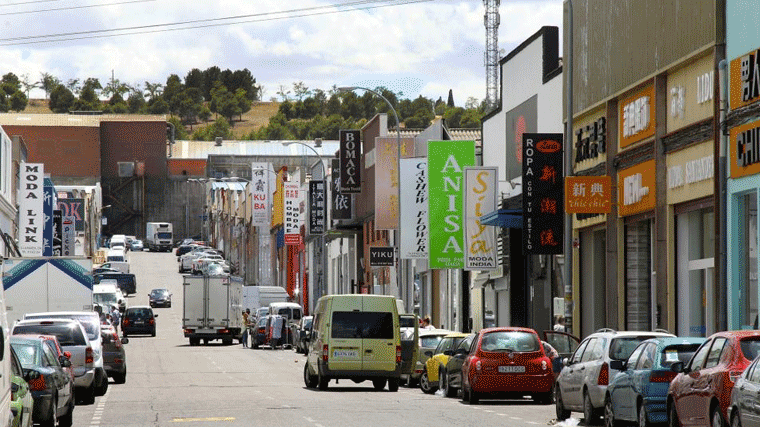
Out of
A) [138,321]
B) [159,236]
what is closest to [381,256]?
[138,321]

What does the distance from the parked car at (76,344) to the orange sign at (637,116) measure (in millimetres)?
13005

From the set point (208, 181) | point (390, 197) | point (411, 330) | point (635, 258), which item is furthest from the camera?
point (208, 181)

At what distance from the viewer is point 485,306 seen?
53281 millimetres

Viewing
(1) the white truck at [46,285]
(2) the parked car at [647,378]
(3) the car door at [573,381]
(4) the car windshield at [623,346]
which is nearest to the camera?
(2) the parked car at [647,378]

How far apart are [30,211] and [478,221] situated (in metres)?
30.4

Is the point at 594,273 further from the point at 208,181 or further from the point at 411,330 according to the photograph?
the point at 208,181

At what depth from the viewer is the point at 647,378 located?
20.4m

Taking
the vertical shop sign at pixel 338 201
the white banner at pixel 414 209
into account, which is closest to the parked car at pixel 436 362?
the white banner at pixel 414 209

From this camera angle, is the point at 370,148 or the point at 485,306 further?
the point at 370,148

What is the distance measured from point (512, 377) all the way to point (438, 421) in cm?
547

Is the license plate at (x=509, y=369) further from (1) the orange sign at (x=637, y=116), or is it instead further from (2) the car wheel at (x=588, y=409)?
(1) the orange sign at (x=637, y=116)

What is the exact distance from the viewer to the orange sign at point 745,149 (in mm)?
27688

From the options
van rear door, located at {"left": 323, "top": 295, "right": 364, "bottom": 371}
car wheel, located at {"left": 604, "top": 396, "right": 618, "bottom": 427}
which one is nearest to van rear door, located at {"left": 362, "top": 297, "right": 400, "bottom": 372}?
van rear door, located at {"left": 323, "top": 295, "right": 364, "bottom": 371}

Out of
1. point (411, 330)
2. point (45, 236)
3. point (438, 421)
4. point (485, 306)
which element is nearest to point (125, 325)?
point (45, 236)
